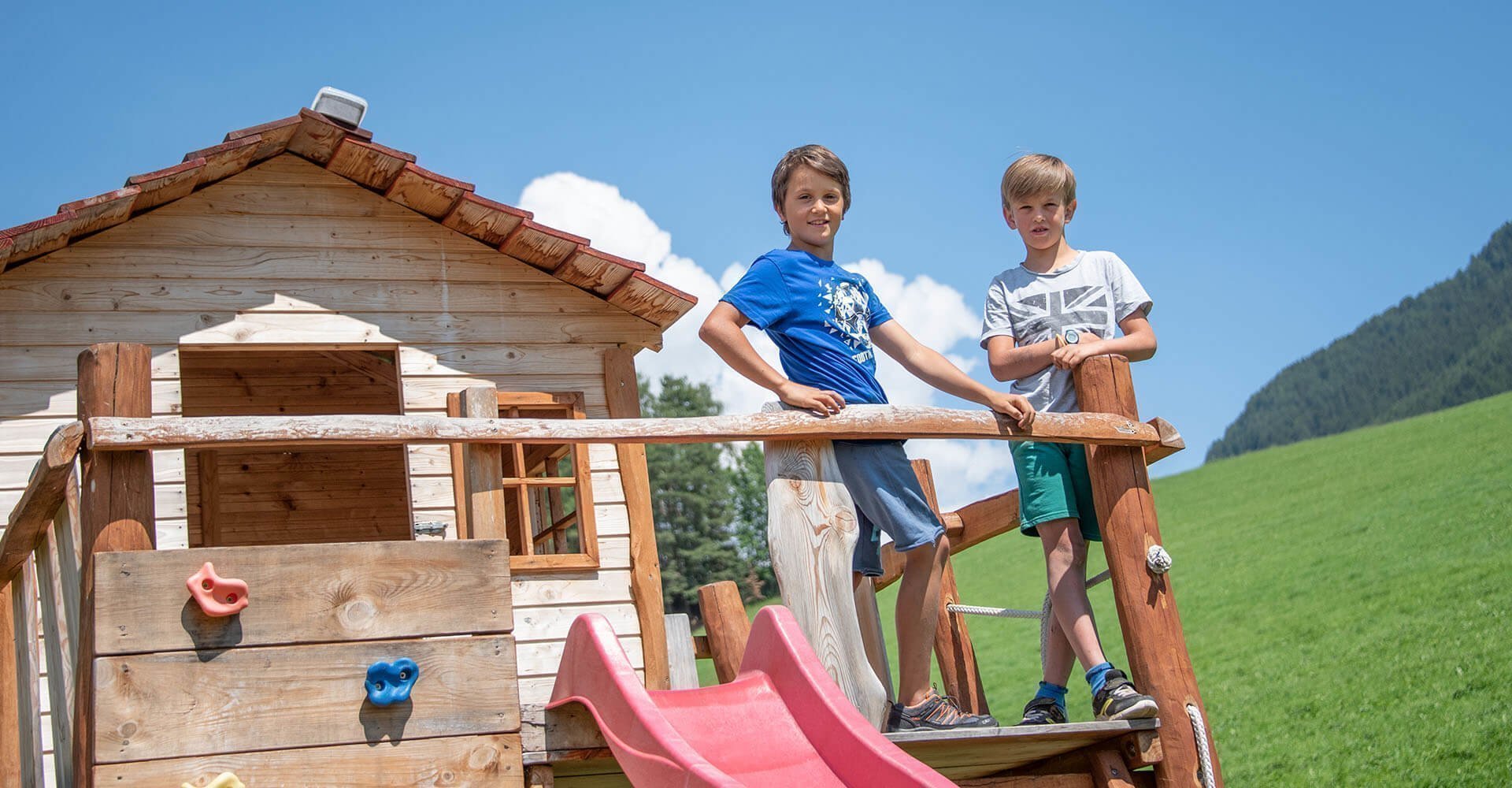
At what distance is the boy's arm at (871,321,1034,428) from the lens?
413 cm

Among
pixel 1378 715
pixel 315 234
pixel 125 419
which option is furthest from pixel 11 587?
pixel 1378 715

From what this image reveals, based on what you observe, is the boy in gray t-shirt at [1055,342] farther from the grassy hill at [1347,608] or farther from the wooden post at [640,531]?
the grassy hill at [1347,608]

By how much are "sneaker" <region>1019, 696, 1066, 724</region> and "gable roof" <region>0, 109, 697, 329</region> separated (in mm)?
3877

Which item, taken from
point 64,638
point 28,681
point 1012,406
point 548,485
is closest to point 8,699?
point 28,681

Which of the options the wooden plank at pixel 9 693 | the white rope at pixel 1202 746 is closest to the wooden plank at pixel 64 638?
the wooden plank at pixel 9 693

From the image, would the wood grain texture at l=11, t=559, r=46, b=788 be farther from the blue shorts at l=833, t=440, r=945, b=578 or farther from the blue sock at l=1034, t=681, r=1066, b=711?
the blue sock at l=1034, t=681, r=1066, b=711

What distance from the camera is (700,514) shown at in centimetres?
6012

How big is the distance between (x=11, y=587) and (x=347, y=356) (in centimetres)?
515

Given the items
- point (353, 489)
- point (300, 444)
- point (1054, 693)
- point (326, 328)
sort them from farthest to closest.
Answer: point (353, 489), point (326, 328), point (1054, 693), point (300, 444)

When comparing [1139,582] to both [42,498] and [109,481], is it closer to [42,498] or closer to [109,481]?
[109,481]

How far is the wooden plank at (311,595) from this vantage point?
10.8 ft

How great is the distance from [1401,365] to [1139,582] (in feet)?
328

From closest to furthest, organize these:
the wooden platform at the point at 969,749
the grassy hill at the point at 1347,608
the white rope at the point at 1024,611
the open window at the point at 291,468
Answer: the wooden platform at the point at 969,749 < the white rope at the point at 1024,611 < the open window at the point at 291,468 < the grassy hill at the point at 1347,608

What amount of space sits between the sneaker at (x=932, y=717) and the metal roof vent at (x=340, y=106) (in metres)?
4.77
